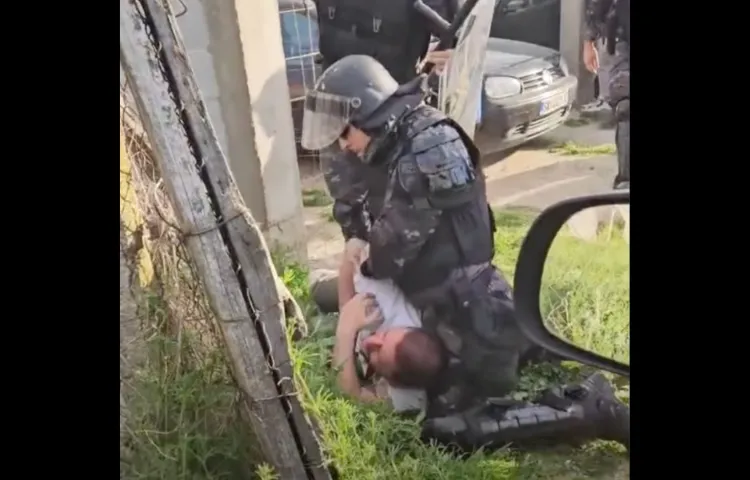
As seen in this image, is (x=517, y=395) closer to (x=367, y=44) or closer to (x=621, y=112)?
(x=621, y=112)

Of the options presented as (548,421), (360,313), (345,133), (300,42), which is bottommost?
(548,421)

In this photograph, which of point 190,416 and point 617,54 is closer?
point 617,54

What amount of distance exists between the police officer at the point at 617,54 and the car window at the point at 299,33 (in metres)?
0.32

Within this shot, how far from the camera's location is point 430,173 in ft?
3.35

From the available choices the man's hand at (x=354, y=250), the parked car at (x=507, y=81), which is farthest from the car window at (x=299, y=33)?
the man's hand at (x=354, y=250)

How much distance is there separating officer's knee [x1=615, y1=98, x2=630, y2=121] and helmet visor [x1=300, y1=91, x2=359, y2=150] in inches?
11.8

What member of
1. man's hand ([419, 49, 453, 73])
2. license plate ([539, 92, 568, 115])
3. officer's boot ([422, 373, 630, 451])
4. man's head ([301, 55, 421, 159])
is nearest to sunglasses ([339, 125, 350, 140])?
man's head ([301, 55, 421, 159])

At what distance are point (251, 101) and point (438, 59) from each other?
235 millimetres

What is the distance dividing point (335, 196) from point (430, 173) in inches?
5.0

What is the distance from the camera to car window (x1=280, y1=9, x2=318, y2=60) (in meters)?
1.04

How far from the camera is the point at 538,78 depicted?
1031 mm

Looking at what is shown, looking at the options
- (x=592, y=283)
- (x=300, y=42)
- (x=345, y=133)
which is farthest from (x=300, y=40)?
(x=592, y=283)

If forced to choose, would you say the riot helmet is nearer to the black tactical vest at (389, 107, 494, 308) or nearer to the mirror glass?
the black tactical vest at (389, 107, 494, 308)
